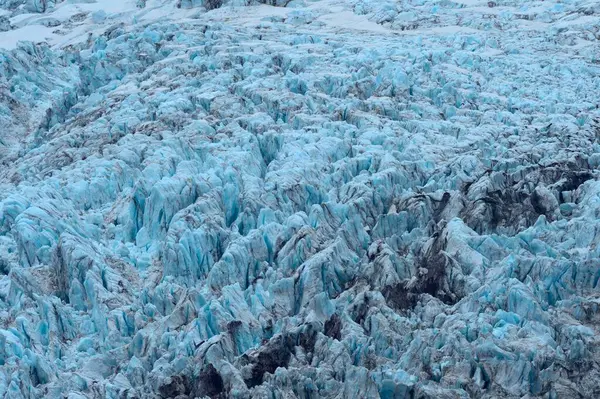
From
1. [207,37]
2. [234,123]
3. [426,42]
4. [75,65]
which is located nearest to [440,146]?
[234,123]

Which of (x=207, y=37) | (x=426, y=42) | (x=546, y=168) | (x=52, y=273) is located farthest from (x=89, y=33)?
(x=546, y=168)

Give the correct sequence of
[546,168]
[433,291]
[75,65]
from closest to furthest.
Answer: [433,291]
[546,168]
[75,65]

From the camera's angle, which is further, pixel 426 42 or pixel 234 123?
pixel 426 42

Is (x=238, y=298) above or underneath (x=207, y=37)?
underneath

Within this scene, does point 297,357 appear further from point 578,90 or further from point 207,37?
point 207,37

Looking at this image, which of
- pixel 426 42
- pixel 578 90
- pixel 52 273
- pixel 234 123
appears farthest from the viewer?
pixel 426 42

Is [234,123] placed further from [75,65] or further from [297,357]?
[75,65]
